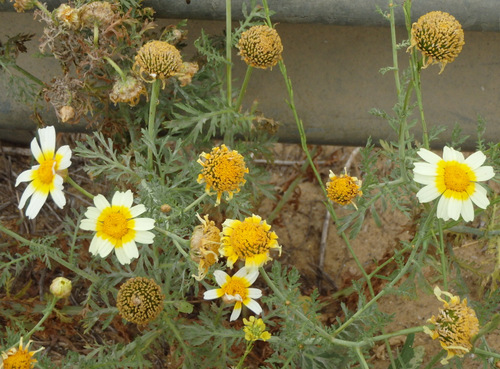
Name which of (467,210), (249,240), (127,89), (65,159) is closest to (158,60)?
(127,89)

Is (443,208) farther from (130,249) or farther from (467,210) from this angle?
(130,249)

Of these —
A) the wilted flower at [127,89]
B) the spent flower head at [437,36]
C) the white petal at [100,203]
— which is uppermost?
the spent flower head at [437,36]

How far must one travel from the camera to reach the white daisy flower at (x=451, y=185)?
1.56m

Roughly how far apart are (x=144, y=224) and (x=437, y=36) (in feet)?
3.12

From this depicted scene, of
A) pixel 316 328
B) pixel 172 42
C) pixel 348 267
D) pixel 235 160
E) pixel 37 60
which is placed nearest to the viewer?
pixel 235 160

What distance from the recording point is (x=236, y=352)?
89.3 inches

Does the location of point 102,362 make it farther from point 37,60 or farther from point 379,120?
point 379,120

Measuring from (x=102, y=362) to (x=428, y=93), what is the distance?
5.56ft

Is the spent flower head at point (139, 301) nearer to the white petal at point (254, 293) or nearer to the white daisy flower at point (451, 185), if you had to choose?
the white petal at point (254, 293)

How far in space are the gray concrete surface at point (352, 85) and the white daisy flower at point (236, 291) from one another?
0.91m

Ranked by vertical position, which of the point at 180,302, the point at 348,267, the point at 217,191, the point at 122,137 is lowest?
the point at 348,267

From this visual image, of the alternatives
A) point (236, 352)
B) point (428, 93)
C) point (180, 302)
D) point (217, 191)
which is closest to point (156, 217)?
point (217, 191)

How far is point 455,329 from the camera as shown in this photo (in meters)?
1.43

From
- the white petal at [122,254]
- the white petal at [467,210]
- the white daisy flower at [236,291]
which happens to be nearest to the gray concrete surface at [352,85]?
the white daisy flower at [236,291]
